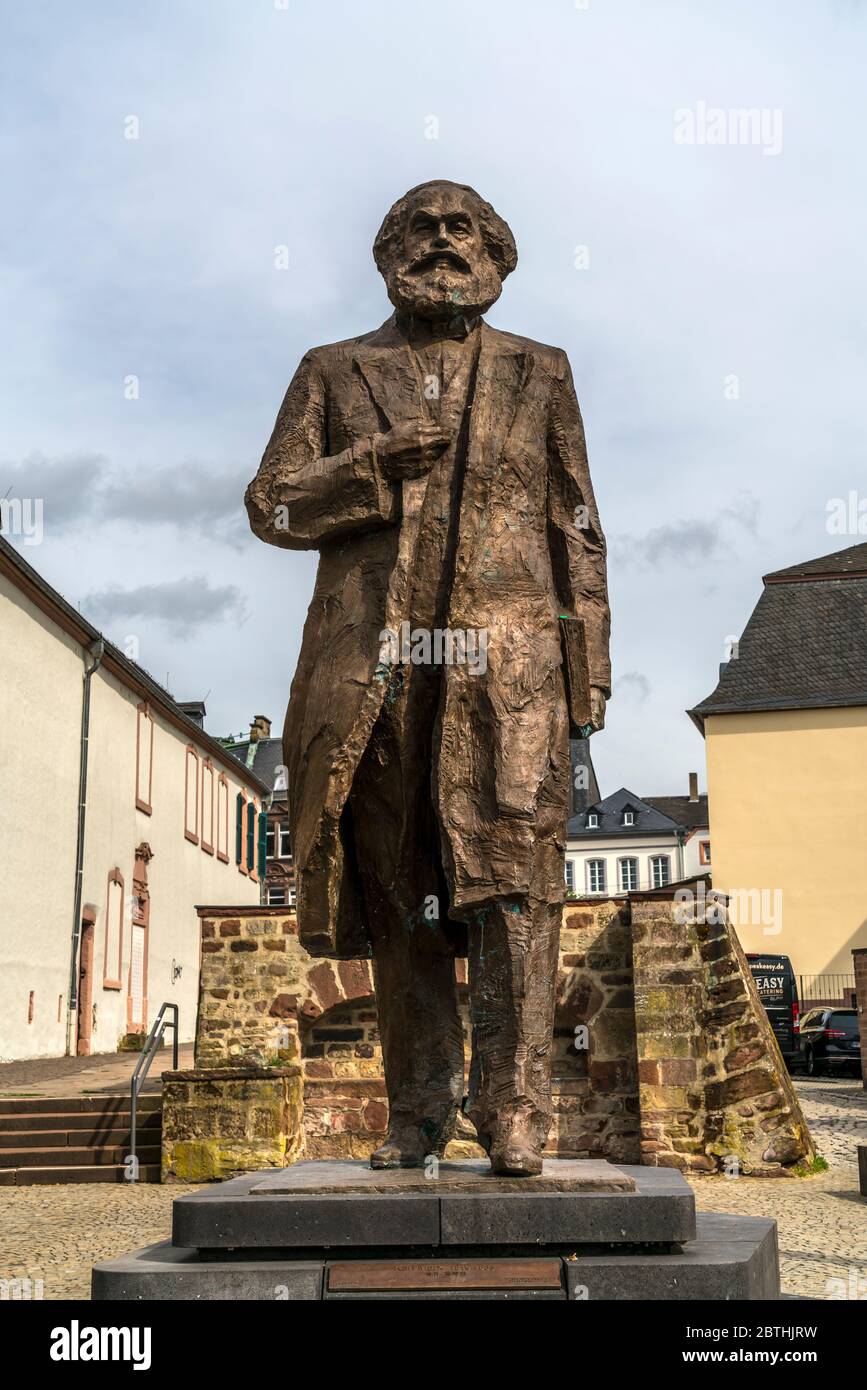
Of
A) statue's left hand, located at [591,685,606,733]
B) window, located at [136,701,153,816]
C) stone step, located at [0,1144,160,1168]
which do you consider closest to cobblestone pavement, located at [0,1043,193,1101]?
stone step, located at [0,1144,160,1168]

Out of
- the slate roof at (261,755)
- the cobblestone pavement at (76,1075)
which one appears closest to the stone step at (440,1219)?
the cobblestone pavement at (76,1075)

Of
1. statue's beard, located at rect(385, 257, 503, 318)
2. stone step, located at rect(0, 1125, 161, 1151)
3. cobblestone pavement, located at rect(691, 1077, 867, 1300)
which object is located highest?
statue's beard, located at rect(385, 257, 503, 318)

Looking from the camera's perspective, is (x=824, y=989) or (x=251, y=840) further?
(x=251, y=840)

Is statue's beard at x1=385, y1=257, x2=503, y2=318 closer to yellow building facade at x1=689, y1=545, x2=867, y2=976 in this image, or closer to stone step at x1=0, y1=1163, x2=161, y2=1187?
stone step at x1=0, y1=1163, x2=161, y2=1187

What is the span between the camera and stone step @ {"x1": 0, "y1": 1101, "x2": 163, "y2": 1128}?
14.0 m

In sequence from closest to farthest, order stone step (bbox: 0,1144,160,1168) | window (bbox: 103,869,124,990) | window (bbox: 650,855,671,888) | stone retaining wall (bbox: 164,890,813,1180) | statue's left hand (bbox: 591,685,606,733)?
statue's left hand (bbox: 591,685,606,733) < stone retaining wall (bbox: 164,890,813,1180) < stone step (bbox: 0,1144,160,1168) < window (bbox: 103,869,124,990) < window (bbox: 650,855,671,888)

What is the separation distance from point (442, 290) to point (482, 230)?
23 centimetres

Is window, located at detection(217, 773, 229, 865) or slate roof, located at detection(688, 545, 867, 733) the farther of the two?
window, located at detection(217, 773, 229, 865)

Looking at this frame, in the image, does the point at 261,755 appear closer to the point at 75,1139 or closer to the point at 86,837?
the point at 86,837

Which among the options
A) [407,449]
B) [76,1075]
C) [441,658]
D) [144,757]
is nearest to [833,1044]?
[76,1075]

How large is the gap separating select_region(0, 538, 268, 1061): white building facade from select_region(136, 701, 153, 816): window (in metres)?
0.04

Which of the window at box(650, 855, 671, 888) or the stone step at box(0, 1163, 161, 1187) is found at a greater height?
the window at box(650, 855, 671, 888)

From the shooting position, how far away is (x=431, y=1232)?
11.3ft

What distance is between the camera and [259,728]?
57.8 m
